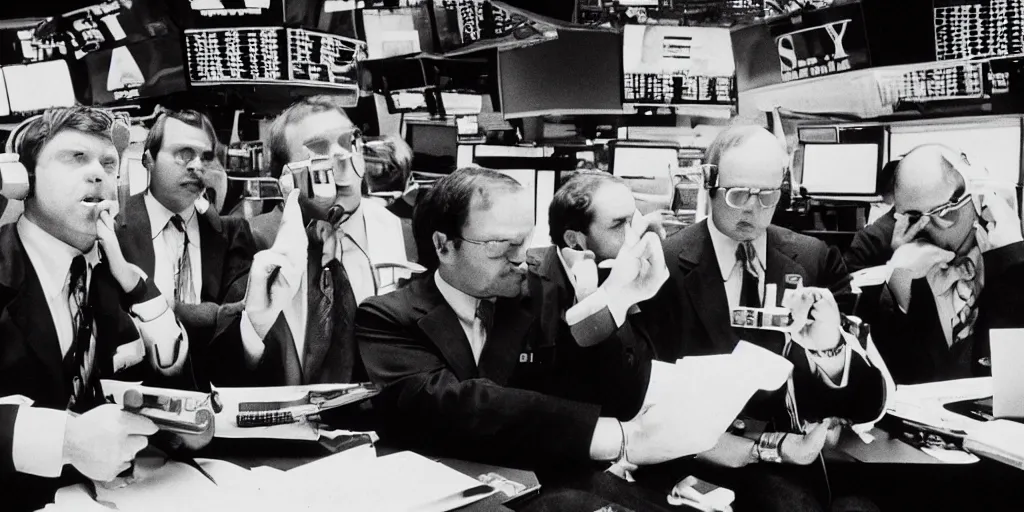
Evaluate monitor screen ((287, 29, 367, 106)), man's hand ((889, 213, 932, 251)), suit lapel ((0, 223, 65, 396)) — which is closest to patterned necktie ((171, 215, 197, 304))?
suit lapel ((0, 223, 65, 396))

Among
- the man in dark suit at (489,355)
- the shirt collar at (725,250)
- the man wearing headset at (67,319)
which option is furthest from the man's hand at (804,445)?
the man wearing headset at (67,319)

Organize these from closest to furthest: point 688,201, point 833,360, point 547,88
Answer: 1. point 833,360
2. point 688,201
3. point 547,88

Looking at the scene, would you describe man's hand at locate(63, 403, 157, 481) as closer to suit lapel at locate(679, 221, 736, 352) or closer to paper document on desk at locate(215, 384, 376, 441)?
paper document on desk at locate(215, 384, 376, 441)

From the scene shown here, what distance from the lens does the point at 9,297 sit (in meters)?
2.13

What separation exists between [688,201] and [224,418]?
1.71 meters

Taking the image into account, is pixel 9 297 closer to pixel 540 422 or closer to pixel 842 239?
pixel 540 422

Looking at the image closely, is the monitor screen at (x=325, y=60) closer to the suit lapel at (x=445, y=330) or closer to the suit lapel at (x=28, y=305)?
the suit lapel at (x=445, y=330)

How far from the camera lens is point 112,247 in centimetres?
225

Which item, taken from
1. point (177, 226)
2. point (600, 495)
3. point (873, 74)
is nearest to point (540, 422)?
point (600, 495)

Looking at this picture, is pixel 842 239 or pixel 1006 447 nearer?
pixel 1006 447

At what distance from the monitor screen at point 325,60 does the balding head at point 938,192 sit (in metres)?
2.02

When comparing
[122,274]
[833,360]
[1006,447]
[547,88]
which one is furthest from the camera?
[547,88]

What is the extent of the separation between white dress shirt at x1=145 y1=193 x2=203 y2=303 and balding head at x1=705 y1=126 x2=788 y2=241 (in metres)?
1.70

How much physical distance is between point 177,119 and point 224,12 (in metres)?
0.41
